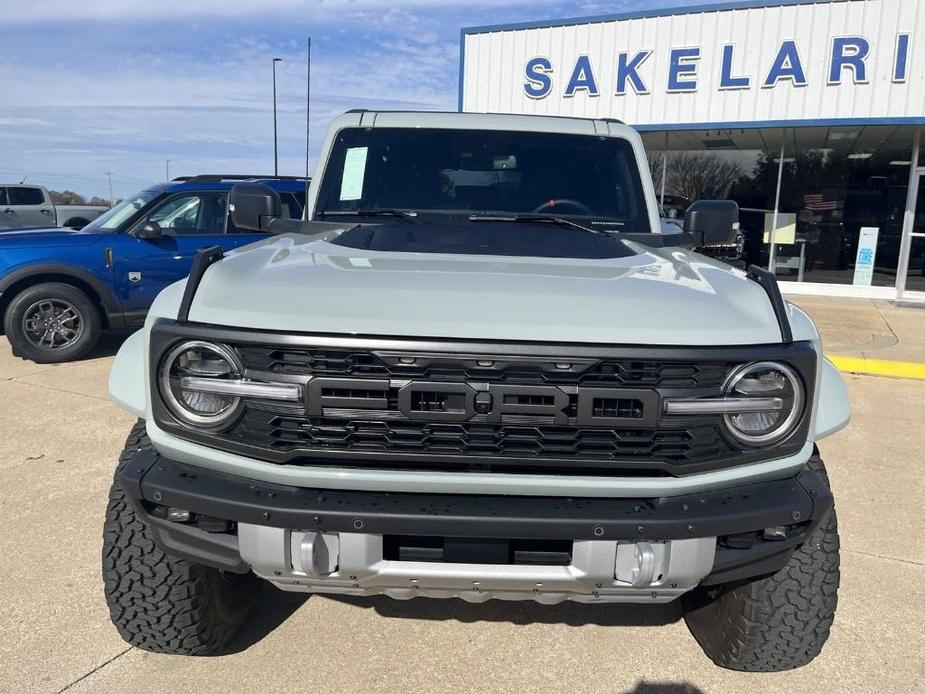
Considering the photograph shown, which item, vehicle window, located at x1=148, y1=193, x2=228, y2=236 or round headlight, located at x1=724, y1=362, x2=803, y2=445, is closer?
round headlight, located at x1=724, y1=362, x2=803, y2=445

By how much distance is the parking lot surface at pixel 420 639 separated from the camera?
2.44 metres

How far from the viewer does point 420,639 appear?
266 cm

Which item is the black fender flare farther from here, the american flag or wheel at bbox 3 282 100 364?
the american flag

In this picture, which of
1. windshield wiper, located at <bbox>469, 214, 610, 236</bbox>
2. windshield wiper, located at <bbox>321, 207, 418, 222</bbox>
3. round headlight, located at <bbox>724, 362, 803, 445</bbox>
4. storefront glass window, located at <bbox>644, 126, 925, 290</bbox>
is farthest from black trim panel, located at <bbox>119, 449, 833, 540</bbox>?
storefront glass window, located at <bbox>644, 126, 925, 290</bbox>

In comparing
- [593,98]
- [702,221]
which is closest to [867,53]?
[593,98]

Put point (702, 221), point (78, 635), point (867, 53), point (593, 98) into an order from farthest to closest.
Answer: point (593, 98) → point (867, 53) → point (702, 221) → point (78, 635)

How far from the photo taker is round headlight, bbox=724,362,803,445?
1956 mm

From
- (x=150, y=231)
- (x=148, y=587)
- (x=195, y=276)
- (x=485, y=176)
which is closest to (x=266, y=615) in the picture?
(x=148, y=587)

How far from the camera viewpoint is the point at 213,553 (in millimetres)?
2021

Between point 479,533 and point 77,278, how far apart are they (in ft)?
21.3

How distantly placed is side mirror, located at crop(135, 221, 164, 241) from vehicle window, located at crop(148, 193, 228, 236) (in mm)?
262

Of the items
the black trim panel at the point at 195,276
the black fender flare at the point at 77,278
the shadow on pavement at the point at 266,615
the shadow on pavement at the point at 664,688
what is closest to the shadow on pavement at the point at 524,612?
the shadow on pavement at the point at 266,615

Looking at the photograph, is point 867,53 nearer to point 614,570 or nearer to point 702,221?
point 702,221

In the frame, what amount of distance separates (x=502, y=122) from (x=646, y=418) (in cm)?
217
